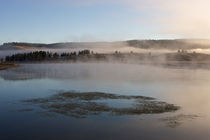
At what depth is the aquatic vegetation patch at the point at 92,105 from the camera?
31.7ft

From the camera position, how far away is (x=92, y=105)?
1073cm

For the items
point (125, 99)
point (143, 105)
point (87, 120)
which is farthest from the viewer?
point (125, 99)

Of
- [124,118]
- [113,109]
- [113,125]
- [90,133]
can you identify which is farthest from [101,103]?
[90,133]

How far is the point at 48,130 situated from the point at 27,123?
3.15ft

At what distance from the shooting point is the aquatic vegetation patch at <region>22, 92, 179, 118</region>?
9648 mm

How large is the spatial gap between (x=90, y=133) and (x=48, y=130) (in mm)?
1243

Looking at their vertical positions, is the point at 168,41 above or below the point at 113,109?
above

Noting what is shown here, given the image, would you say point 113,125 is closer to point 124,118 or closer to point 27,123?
point 124,118

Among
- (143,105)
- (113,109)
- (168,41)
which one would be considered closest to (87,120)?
(113,109)

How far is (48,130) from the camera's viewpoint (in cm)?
754

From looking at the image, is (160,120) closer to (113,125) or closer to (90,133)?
(113,125)

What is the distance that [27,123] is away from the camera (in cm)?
811

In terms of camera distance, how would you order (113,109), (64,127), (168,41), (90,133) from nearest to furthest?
(90,133), (64,127), (113,109), (168,41)

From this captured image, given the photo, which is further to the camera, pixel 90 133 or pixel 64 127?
pixel 64 127
